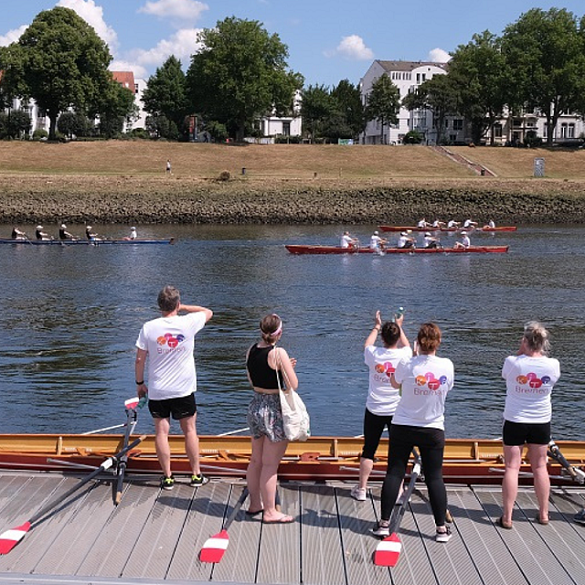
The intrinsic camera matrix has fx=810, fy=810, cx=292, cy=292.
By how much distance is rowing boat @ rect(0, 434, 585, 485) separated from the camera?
10.1 meters

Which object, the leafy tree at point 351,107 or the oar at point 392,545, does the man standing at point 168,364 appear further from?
the leafy tree at point 351,107

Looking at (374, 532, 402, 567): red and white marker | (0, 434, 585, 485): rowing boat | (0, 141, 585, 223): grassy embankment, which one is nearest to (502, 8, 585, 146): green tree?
(0, 141, 585, 223): grassy embankment

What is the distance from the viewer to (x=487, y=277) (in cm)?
3997

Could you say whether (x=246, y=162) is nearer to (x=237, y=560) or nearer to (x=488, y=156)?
(x=488, y=156)

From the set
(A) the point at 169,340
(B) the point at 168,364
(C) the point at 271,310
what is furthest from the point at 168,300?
(C) the point at 271,310

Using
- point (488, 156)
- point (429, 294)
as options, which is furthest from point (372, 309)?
point (488, 156)

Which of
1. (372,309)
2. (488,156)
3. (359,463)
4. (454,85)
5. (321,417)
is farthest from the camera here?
(454,85)

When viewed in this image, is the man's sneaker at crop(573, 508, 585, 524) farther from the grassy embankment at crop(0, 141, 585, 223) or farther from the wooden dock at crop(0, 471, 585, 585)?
the grassy embankment at crop(0, 141, 585, 223)

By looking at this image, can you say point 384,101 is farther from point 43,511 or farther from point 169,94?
point 43,511

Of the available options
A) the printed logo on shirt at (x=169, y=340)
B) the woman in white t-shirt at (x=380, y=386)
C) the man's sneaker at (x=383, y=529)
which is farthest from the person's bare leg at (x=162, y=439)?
the man's sneaker at (x=383, y=529)

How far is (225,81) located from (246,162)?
1514cm

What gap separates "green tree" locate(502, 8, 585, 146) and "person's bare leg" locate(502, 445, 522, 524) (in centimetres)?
10426

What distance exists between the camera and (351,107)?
129m

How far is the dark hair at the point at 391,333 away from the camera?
30.2 ft
